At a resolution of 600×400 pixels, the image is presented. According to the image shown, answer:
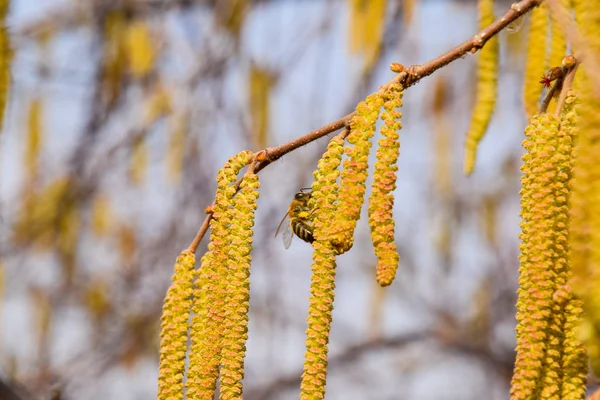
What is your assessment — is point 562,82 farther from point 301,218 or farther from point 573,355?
point 301,218

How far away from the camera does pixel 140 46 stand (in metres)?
4.41

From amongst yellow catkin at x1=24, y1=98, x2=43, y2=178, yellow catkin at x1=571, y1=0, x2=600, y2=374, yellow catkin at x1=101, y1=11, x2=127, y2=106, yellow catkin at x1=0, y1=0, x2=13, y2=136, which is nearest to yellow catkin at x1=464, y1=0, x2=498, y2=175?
yellow catkin at x1=571, y1=0, x2=600, y2=374

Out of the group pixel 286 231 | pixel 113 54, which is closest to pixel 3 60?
pixel 286 231

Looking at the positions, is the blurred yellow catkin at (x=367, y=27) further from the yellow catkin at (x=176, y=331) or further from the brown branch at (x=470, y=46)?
the yellow catkin at (x=176, y=331)

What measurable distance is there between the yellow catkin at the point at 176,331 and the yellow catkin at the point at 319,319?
181mm

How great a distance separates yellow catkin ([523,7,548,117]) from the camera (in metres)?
1.27

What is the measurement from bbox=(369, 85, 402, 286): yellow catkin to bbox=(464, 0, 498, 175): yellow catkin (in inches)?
13.3

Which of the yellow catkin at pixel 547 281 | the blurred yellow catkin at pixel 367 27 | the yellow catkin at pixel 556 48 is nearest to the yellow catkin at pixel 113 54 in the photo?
the blurred yellow catkin at pixel 367 27

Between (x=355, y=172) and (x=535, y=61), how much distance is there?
0.45 m

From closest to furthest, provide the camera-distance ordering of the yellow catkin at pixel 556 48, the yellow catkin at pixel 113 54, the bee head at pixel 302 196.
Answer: the yellow catkin at pixel 556 48, the bee head at pixel 302 196, the yellow catkin at pixel 113 54

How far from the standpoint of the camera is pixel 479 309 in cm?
509

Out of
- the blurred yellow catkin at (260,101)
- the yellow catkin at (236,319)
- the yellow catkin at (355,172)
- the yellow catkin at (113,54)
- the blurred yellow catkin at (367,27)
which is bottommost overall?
the yellow catkin at (236,319)

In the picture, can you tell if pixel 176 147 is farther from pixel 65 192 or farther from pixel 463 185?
pixel 463 185

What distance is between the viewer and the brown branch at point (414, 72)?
1.03 metres
